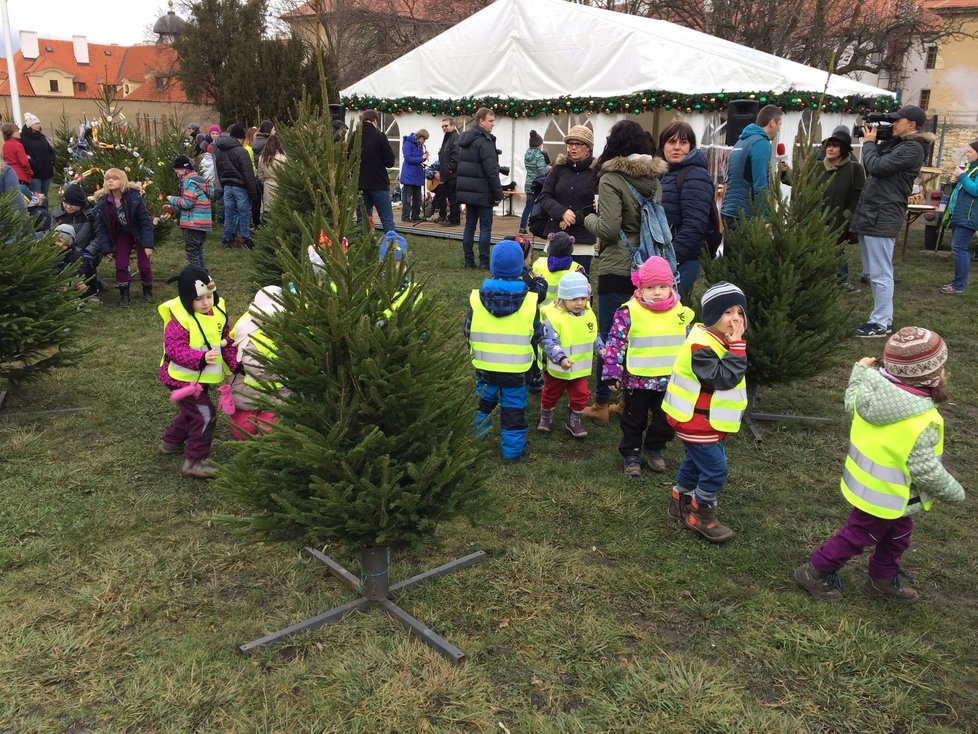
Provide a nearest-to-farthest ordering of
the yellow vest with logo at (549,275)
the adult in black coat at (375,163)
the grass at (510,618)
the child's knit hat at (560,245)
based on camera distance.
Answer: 1. the grass at (510,618)
2. the child's knit hat at (560,245)
3. the yellow vest with logo at (549,275)
4. the adult in black coat at (375,163)

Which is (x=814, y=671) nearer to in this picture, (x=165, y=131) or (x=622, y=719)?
(x=622, y=719)

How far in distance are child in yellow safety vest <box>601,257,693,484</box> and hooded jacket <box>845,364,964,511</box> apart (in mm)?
1493

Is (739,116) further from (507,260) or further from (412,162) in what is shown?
(412,162)

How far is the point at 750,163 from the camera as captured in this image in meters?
7.24

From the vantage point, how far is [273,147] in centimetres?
1166

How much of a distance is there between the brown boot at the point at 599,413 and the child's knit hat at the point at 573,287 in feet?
3.51

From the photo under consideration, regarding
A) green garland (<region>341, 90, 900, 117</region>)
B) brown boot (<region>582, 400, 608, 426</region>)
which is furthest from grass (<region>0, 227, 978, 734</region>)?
green garland (<region>341, 90, 900, 117</region>)

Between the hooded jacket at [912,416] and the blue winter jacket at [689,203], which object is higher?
the blue winter jacket at [689,203]

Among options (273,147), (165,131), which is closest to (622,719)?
(273,147)

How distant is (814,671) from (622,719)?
91cm

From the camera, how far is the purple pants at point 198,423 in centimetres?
500

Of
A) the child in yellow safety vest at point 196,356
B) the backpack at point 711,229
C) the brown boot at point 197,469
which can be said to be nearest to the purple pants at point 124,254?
the child in yellow safety vest at point 196,356

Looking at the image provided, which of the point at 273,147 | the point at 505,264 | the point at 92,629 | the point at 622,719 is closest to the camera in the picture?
the point at 622,719

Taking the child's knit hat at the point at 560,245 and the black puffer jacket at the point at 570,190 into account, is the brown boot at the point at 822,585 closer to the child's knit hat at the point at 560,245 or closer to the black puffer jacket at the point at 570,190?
the child's knit hat at the point at 560,245
